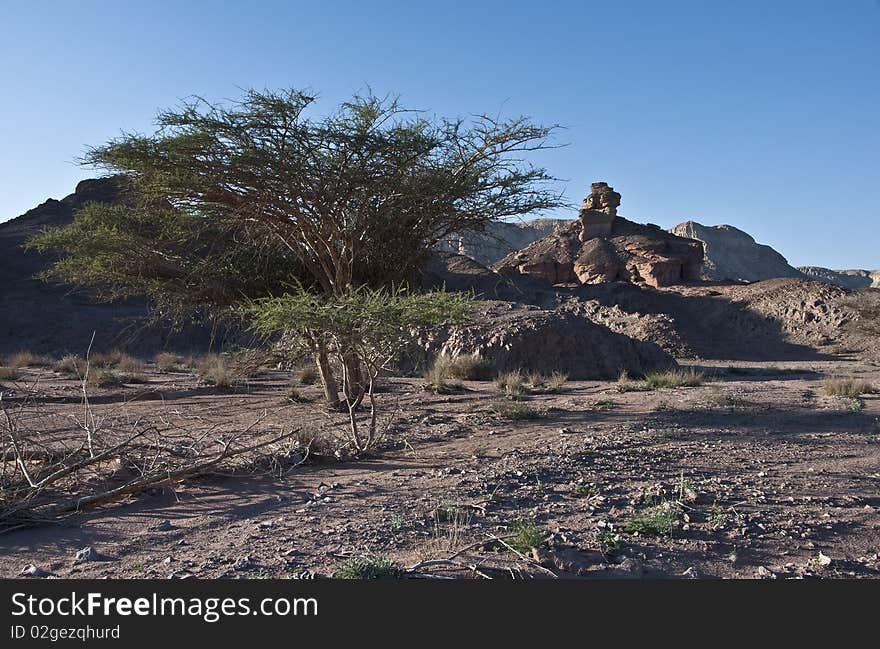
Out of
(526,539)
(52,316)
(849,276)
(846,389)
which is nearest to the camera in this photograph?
(526,539)

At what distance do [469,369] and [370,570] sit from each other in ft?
52.7

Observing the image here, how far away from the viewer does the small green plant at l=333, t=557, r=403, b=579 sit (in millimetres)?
4094

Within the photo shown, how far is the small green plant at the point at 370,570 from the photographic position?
4094 mm

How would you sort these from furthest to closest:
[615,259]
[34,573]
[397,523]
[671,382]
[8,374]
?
[615,259]
[8,374]
[671,382]
[397,523]
[34,573]

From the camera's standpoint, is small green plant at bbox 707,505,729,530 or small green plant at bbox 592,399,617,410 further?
small green plant at bbox 592,399,617,410

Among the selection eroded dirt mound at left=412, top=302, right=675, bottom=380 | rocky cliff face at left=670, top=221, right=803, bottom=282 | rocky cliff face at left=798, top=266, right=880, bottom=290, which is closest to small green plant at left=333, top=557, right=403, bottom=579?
eroded dirt mound at left=412, top=302, right=675, bottom=380

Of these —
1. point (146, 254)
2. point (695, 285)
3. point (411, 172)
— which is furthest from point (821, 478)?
point (695, 285)

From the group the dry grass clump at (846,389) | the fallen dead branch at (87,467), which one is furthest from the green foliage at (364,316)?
the dry grass clump at (846,389)

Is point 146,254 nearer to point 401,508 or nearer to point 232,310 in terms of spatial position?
point 232,310

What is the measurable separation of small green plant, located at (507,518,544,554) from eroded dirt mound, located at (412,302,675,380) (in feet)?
50.6

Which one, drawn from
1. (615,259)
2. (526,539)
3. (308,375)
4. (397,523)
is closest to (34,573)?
(397,523)

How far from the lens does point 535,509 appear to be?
593cm

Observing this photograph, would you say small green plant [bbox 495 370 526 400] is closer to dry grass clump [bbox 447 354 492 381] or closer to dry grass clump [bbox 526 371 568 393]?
dry grass clump [bbox 526 371 568 393]

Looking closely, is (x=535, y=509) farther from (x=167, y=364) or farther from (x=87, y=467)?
(x=167, y=364)
